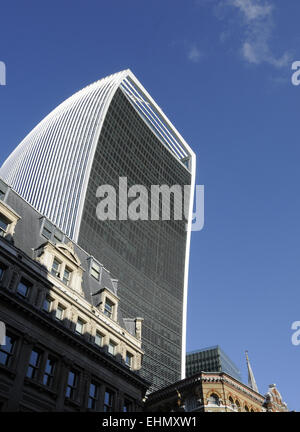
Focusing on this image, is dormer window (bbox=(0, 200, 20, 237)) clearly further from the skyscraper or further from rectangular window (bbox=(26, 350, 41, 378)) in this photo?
the skyscraper

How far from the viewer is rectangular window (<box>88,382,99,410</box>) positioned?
38.4m

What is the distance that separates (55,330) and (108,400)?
925 cm

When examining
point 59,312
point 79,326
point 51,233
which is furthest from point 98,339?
point 51,233

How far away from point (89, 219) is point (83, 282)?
117 m

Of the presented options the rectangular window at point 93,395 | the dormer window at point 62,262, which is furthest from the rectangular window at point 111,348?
the dormer window at point 62,262

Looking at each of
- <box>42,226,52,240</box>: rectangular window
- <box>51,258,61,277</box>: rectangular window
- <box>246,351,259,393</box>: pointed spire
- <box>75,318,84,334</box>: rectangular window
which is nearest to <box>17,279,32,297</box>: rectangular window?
<box>51,258,61,277</box>: rectangular window

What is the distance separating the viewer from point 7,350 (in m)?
32.9

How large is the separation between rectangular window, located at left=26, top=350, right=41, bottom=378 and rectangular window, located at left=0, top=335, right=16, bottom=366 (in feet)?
6.34

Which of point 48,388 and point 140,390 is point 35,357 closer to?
point 48,388

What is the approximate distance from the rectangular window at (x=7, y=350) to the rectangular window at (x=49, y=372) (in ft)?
12.1

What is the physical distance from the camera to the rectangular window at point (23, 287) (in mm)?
36375

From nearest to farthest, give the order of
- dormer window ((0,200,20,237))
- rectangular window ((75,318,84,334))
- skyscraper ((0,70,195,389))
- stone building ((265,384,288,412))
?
dormer window ((0,200,20,237)) → rectangular window ((75,318,84,334)) → stone building ((265,384,288,412)) → skyscraper ((0,70,195,389))

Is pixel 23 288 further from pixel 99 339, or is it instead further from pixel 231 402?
pixel 231 402
